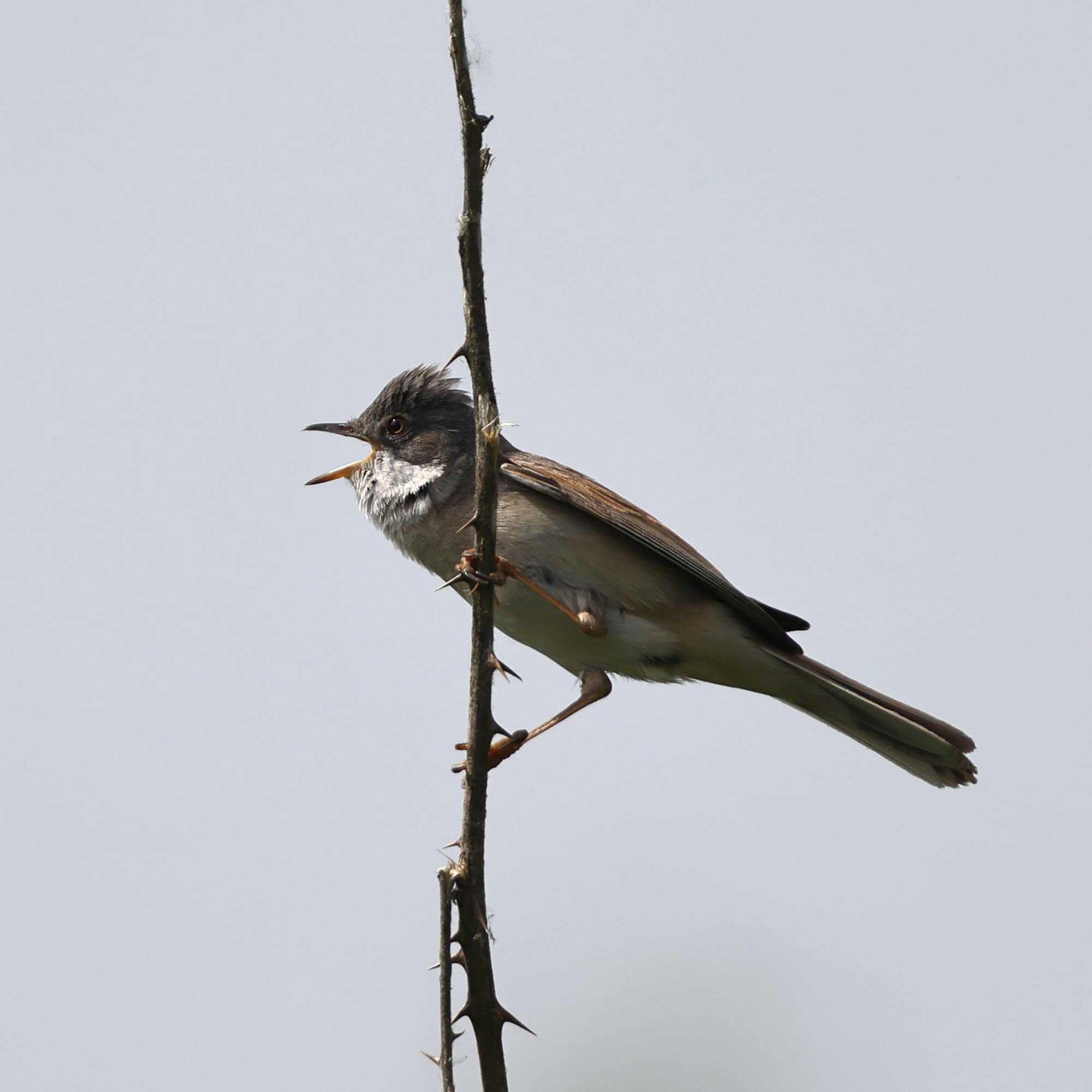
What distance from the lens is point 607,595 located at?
5.54 meters

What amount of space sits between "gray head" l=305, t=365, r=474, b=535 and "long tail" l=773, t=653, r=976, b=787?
1.76m

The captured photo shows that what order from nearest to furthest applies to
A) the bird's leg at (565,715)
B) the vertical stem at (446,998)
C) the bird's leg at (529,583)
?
the vertical stem at (446,998) → the bird's leg at (529,583) → the bird's leg at (565,715)

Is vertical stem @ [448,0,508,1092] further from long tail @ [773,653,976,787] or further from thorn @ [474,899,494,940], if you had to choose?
long tail @ [773,653,976,787]

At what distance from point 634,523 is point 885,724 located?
57.9 inches

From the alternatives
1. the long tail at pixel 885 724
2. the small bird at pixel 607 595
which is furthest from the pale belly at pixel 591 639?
the long tail at pixel 885 724

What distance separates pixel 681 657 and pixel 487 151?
332cm

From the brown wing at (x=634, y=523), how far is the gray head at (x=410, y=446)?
0.31m

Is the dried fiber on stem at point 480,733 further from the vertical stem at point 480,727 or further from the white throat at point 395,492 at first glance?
the white throat at point 395,492

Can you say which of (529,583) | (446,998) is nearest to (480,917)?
(446,998)

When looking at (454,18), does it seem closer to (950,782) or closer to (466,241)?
(466,241)

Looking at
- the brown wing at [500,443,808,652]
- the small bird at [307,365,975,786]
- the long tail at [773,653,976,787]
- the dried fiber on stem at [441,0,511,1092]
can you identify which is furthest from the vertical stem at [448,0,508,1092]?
the long tail at [773,653,976,787]

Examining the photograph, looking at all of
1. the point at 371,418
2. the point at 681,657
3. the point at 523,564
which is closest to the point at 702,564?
the point at 681,657

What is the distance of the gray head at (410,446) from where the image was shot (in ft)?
18.9

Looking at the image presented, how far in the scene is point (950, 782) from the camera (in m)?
5.77
